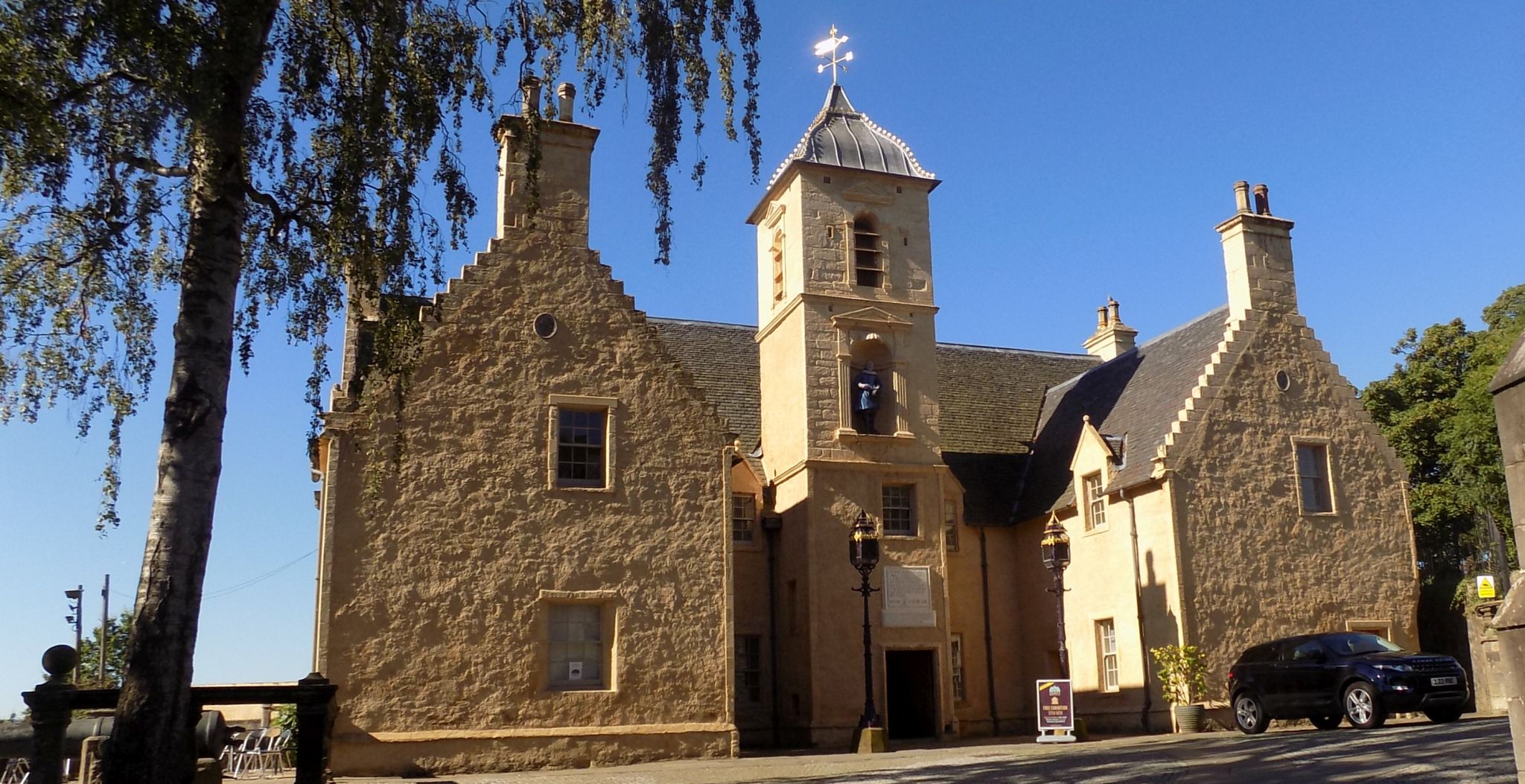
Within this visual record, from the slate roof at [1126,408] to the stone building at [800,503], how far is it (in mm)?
99

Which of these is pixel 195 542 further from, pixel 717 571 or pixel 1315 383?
pixel 1315 383

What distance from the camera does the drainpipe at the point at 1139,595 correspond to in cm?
2431

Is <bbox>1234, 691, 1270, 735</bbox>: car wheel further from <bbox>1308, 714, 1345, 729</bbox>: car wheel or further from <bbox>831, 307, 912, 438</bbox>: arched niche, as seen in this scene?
<bbox>831, 307, 912, 438</bbox>: arched niche

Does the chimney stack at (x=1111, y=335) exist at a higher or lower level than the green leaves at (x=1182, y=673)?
higher

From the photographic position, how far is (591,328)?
73.8 ft

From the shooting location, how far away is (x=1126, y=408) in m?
28.5

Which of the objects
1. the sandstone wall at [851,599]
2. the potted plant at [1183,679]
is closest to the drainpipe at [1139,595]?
the potted plant at [1183,679]

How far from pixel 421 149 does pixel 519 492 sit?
8.90m

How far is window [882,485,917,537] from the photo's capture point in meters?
26.2

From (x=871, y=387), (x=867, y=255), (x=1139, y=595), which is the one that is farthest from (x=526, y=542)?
(x=1139, y=595)

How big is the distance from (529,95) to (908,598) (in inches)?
566

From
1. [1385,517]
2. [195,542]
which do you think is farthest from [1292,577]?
[195,542]

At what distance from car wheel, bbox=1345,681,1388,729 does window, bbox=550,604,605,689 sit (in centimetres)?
1183

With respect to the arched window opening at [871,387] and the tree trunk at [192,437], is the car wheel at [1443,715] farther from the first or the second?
the tree trunk at [192,437]
